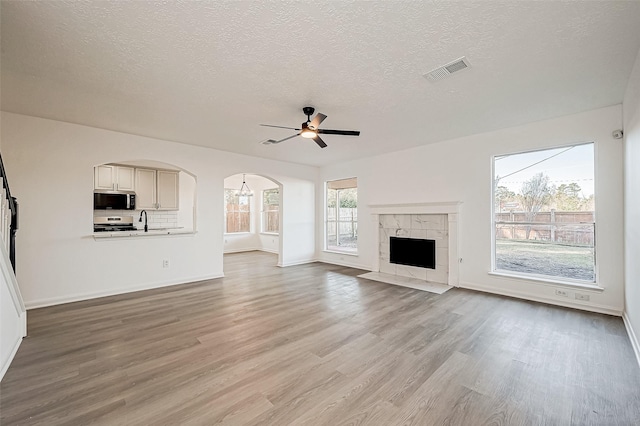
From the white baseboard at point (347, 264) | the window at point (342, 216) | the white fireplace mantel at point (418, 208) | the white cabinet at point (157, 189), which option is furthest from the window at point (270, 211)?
the white fireplace mantel at point (418, 208)

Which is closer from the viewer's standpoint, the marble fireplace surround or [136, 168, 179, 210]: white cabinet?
the marble fireplace surround

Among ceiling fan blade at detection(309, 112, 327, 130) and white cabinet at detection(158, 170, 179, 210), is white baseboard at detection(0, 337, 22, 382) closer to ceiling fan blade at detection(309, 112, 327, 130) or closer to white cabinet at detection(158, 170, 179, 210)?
ceiling fan blade at detection(309, 112, 327, 130)

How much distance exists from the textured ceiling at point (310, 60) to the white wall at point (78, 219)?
0.46m

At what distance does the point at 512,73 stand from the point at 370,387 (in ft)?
10.5

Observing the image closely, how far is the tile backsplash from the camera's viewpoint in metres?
6.71

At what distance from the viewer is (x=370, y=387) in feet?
6.91

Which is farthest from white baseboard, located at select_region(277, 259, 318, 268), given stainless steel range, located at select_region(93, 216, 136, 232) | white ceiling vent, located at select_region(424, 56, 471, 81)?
white ceiling vent, located at select_region(424, 56, 471, 81)

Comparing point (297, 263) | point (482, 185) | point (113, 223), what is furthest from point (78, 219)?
point (482, 185)

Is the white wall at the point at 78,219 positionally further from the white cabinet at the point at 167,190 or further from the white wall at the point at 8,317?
the white cabinet at the point at 167,190

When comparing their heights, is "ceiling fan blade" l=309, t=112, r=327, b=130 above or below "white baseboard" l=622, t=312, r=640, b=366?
above

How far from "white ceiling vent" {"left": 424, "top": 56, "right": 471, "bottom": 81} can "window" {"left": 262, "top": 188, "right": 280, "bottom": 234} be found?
7505 mm

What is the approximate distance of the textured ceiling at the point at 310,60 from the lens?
76.6 inches

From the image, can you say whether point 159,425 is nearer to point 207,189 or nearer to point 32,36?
point 32,36

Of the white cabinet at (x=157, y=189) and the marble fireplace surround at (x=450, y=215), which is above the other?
the white cabinet at (x=157, y=189)
